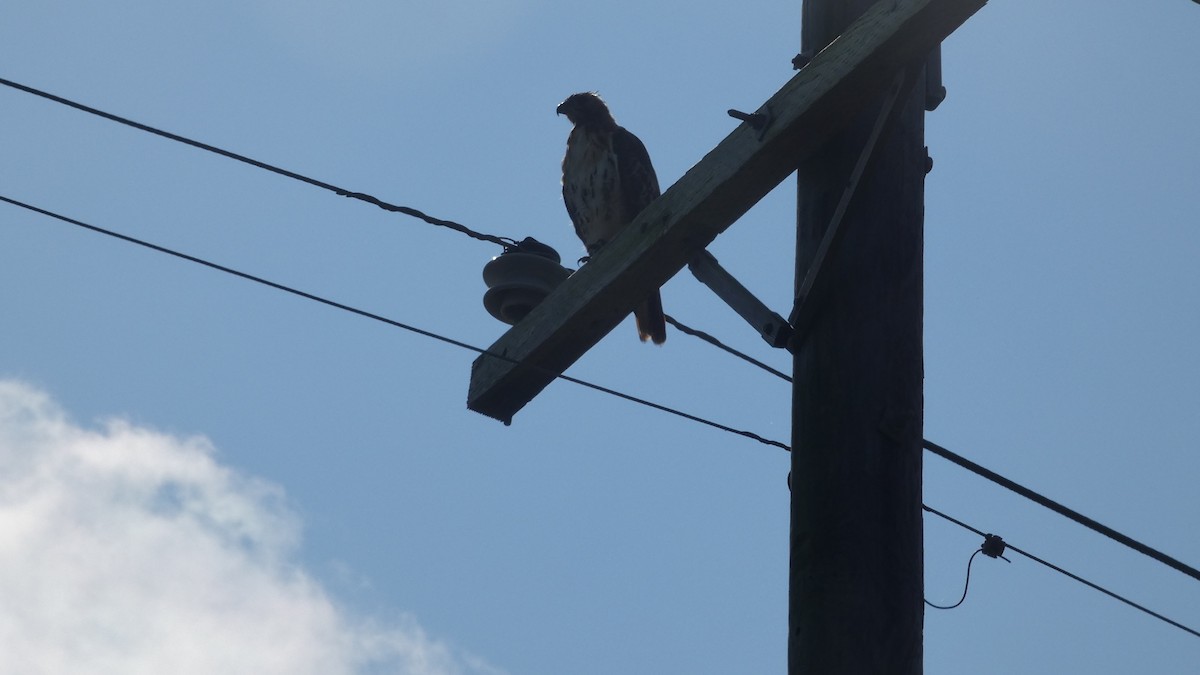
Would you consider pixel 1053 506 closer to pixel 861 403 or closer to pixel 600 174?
pixel 861 403

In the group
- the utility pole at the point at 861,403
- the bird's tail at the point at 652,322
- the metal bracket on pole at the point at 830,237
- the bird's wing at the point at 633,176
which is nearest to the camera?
the utility pole at the point at 861,403

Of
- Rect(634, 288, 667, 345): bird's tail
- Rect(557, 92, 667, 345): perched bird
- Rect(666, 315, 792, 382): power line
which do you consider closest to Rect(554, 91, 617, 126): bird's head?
Rect(557, 92, 667, 345): perched bird

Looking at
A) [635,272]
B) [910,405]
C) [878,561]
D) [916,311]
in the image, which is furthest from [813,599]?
[635,272]

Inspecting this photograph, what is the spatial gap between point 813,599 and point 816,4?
187cm

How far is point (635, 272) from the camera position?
446 cm

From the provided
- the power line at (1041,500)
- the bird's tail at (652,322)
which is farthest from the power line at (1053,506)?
the bird's tail at (652,322)

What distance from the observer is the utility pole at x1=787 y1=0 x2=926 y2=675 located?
334 centimetres

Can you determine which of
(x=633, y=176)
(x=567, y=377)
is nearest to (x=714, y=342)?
(x=567, y=377)

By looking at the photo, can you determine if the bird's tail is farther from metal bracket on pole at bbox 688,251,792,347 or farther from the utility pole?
the utility pole

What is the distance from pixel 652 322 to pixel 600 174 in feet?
3.50

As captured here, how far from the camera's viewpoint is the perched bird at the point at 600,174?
8.42 m

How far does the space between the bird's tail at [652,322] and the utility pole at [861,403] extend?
3.73 metres

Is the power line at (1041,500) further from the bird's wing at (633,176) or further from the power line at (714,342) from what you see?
the bird's wing at (633,176)

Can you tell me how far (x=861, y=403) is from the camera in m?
3.58
